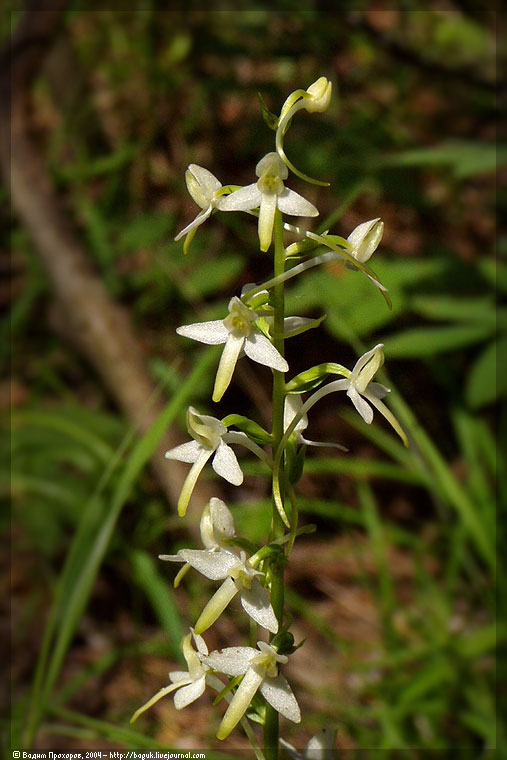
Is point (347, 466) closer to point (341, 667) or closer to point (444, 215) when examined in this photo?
point (341, 667)

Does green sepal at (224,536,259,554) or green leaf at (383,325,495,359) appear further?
green leaf at (383,325,495,359)

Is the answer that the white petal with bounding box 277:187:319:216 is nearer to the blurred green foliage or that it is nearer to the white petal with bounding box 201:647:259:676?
the blurred green foliage

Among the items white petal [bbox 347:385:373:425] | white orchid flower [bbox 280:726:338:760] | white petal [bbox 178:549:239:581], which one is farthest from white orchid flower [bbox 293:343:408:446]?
white orchid flower [bbox 280:726:338:760]

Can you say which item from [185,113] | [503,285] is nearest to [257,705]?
[503,285]

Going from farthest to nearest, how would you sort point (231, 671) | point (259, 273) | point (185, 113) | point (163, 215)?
1. point (185, 113)
2. point (259, 273)
3. point (163, 215)
4. point (231, 671)

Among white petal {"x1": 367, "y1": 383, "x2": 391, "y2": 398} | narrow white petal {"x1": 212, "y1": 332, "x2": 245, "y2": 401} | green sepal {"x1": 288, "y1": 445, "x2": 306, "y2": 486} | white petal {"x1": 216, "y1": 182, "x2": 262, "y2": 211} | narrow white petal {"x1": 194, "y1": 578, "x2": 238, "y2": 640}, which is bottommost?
narrow white petal {"x1": 194, "y1": 578, "x2": 238, "y2": 640}

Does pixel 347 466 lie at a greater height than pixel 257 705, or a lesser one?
lesser
